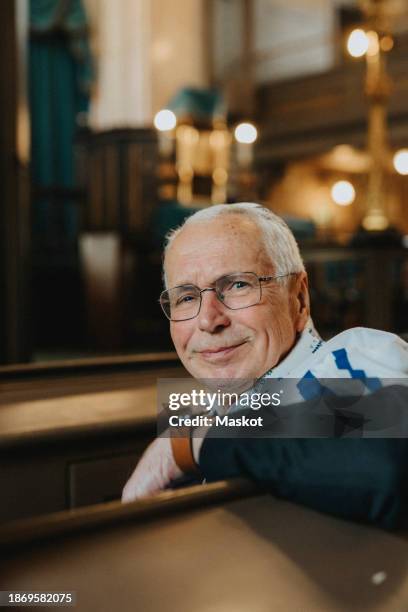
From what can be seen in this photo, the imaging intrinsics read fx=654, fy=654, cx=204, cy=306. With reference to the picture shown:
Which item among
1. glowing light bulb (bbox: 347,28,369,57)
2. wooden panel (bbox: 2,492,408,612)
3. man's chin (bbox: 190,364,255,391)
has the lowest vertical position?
wooden panel (bbox: 2,492,408,612)

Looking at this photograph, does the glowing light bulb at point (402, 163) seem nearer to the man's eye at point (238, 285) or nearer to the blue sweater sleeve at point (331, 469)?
the man's eye at point (238, 285)

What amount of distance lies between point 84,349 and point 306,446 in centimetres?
465

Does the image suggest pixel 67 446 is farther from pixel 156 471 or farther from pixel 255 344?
pixel 255 344

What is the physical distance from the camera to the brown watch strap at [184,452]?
2.60 ft

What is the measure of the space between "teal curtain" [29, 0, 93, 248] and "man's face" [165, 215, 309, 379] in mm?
7154

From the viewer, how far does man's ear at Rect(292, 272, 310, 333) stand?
2.83ft

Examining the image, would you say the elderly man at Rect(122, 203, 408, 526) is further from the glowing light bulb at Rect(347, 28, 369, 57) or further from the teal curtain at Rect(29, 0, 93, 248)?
the teal curtain at Rect(29, 0, 93, 248)

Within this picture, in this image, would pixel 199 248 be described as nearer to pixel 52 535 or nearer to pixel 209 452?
pixel 209 452

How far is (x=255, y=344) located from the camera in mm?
823

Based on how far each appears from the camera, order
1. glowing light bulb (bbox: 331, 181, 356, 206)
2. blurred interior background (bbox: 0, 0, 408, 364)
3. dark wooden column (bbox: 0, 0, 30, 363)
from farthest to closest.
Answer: glowing light bulb (bbox: 331, 181, 356, 206) → blurred interior background (bbox: 0, 0, 408, 364) → dark wooden column (bbox: 0, 0, 30, 363)

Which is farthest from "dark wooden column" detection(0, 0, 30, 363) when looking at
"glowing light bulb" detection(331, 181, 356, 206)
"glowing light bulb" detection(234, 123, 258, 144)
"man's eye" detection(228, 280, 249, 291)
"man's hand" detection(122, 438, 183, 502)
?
"glowing light bulb" detection(331, 181, 356, 206)

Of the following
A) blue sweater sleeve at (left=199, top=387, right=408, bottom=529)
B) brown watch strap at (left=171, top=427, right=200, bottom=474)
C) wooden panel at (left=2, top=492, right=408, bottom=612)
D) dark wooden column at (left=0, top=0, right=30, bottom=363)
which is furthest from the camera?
dark wooden column at (left=0, top=0, right=30, bottom=363)

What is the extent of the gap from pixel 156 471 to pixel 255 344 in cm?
21

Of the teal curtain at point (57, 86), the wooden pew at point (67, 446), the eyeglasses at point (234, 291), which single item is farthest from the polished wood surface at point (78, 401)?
the teal curtain at point (57, 86)
